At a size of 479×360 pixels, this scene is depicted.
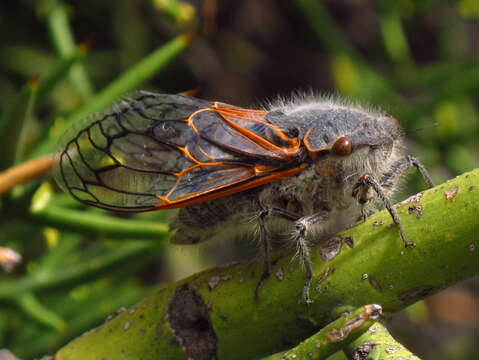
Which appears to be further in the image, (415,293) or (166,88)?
(166,88)

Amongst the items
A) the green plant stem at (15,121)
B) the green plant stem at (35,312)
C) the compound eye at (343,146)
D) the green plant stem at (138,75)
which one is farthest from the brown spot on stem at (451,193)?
the green plant stem at (35,312)

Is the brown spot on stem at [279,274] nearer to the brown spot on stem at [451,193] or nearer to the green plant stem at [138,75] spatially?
the brown spot on stem at [451,193]

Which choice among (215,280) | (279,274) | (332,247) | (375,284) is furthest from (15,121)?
(375,284)

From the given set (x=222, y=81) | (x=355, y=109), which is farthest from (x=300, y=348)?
(x=222, y=81)

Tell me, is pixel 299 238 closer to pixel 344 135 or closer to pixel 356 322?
pixel 344 135

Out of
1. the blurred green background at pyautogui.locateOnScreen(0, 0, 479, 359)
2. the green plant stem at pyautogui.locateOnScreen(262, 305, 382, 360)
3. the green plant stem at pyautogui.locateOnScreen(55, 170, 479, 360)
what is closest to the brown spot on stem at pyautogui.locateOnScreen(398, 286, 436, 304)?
the green plant stem at pyautogui.locateOnScreen(55, 170, 479, 360)

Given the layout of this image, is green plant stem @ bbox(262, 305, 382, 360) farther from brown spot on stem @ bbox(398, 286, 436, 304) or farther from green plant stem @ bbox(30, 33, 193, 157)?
green plant stem @ bbox(30, 33, 193, 157)
